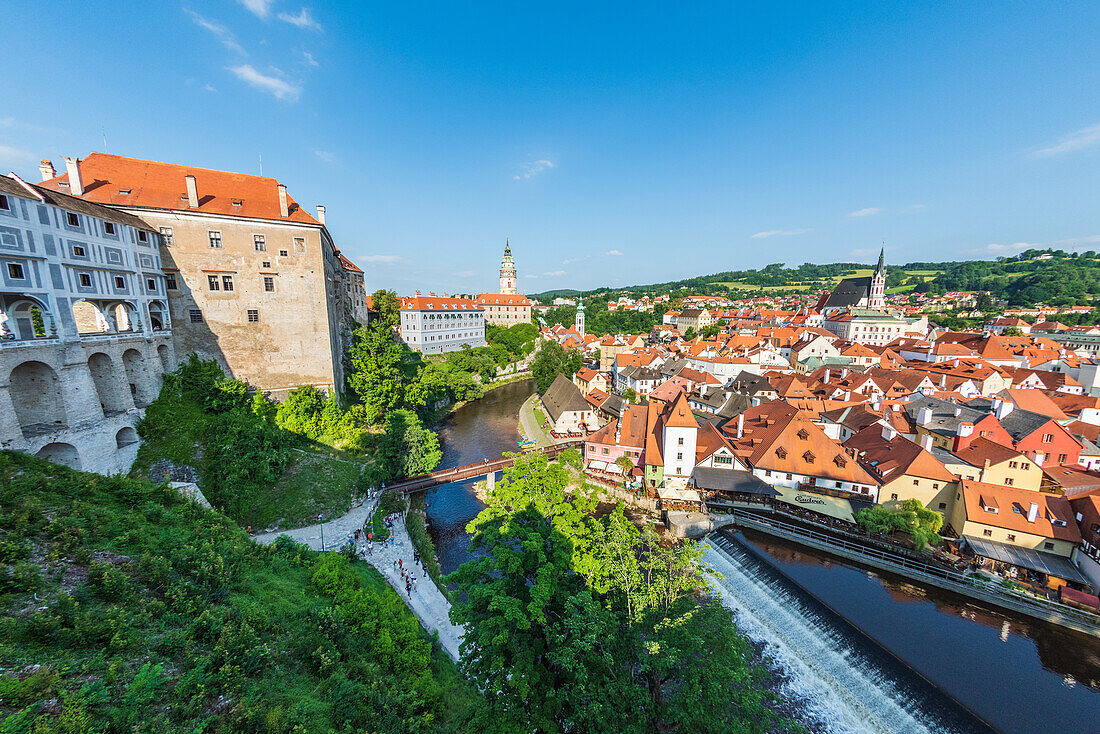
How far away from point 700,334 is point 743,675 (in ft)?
314

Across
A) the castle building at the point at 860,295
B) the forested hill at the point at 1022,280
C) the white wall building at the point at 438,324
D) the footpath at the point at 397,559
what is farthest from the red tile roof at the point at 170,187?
the forested hill at the point at 1022,280

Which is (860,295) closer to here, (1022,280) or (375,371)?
(1022,280)

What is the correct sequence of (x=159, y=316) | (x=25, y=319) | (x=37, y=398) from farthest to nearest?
1. (x=159, y=316)
2. (x=25, y=319)
3. (x=37, y=398)

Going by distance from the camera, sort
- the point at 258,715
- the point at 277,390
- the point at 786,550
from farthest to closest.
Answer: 1. the point at 277,390
2. the point at 786,550
3. the point at 258,715

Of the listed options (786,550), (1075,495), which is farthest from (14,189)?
(1075,495)

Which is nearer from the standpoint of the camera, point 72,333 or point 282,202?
→ point 72,333

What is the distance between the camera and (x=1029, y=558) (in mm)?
17969

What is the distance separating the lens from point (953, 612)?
16.5 m

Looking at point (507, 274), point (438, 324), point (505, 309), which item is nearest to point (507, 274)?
point (507, 274)

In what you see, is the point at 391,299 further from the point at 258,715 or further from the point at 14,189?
the point at 258,715

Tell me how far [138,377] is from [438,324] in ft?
158

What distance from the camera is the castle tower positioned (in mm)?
112188

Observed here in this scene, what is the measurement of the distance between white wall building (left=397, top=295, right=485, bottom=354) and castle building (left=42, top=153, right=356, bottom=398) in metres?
35.1

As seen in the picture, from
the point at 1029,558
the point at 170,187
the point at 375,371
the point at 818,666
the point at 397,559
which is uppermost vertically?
the point at 170,187
